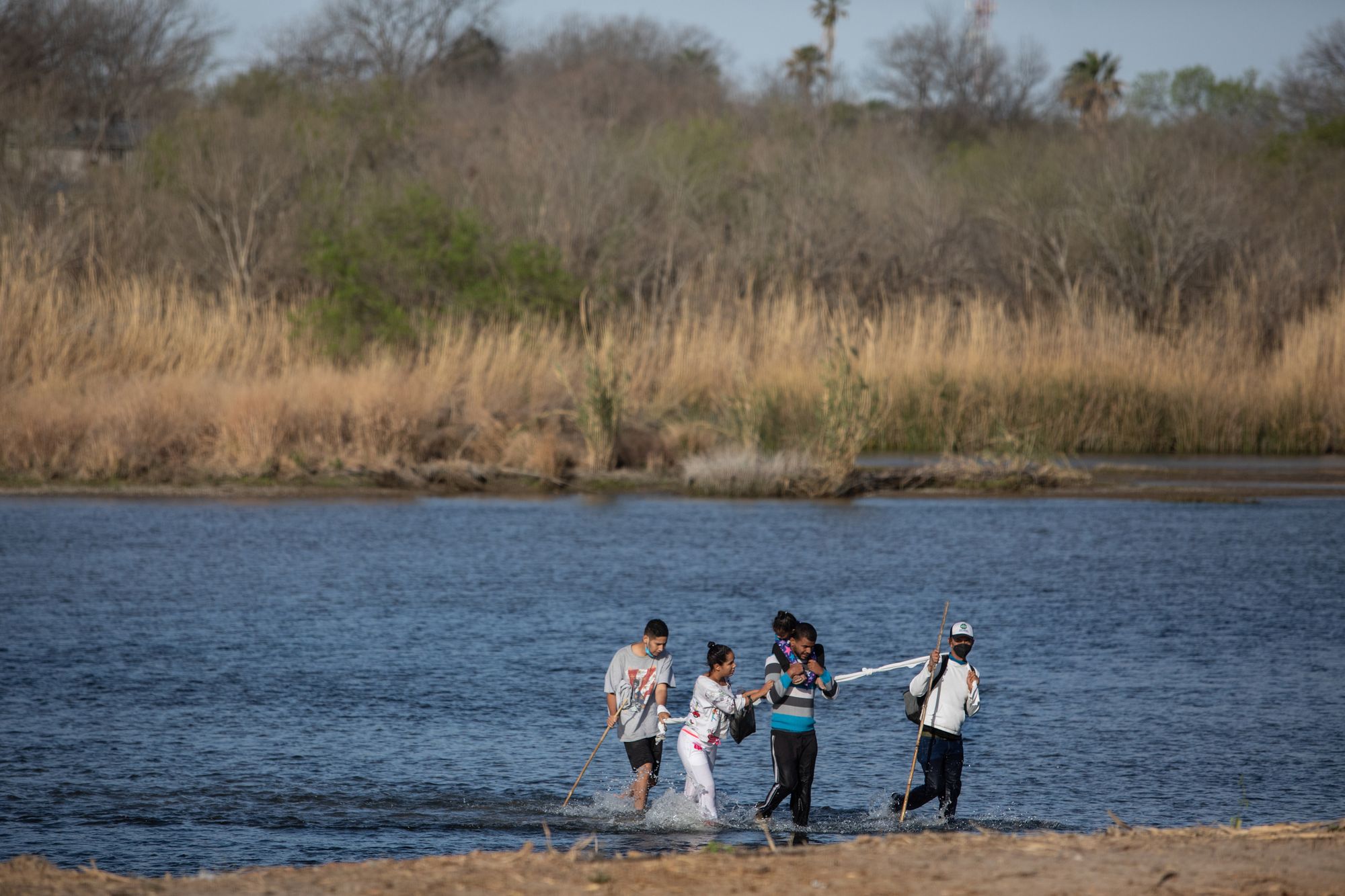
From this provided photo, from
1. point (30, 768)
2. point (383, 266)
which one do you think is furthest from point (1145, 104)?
point (30, 768)

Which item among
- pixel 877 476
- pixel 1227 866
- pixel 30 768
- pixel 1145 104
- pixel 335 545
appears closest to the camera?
pixel 1227 866

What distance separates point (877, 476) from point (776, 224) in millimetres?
17360

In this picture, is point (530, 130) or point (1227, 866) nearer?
point (1227, 866)

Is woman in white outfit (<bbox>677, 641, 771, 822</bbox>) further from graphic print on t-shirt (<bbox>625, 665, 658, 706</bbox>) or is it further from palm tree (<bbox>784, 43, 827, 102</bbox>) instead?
palm tree (<bbox>784, 43, 827, 102</bbox>)

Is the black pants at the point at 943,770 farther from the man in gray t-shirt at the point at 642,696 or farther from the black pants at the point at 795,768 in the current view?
the man in gray t-shirt at the point at 642,696

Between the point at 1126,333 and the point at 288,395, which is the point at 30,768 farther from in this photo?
the point at 1126,333

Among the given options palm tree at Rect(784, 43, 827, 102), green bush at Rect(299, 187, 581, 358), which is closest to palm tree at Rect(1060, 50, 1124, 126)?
palm tree at Rect(784, 43, 827, 102)

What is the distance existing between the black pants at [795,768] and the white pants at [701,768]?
0.31 metres

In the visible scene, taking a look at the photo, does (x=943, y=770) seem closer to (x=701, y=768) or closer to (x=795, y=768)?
(x=795, y=768)

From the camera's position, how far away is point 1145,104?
87000 millimetres

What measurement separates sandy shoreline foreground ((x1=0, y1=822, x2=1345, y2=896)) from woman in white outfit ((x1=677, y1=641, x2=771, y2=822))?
1803 millimetres

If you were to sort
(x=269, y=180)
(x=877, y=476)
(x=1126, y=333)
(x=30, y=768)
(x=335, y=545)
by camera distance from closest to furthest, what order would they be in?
(x=30, y=768) < (x=335, y=545) < (x=877, y=476) < (x=1126, y=333) < (x=269, y=180)

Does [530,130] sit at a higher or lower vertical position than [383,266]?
higher

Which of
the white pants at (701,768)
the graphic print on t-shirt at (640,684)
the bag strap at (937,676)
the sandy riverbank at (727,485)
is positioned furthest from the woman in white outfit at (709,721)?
the sandy riverbank at (727,485)
